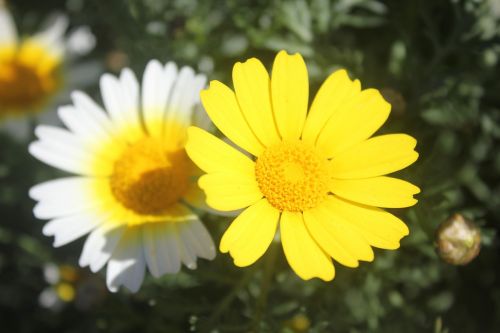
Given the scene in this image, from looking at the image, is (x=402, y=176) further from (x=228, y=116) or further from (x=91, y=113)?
(x=91, y=113)

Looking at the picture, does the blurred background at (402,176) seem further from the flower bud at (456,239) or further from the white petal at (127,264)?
the white petal at (127,264)

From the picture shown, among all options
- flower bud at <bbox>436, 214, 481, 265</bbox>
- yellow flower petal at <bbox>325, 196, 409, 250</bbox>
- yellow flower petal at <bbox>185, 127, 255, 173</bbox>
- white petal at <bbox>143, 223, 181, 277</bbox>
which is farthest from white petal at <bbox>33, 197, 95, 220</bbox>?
flower bud at <bbox>436, 214, 481, 265</bbox>

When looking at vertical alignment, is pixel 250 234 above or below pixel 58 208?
below

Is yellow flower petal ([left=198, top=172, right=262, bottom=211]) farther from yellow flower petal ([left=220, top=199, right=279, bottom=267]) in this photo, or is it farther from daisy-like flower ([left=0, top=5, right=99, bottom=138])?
daisy-like flower ([left=0, top=5, right=99, bottom=138])

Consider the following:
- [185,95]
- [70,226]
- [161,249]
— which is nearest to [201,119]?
[185,95]

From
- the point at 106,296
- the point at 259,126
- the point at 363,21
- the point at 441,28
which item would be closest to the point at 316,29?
the point at 363,21

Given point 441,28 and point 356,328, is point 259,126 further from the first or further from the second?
point 441,28
